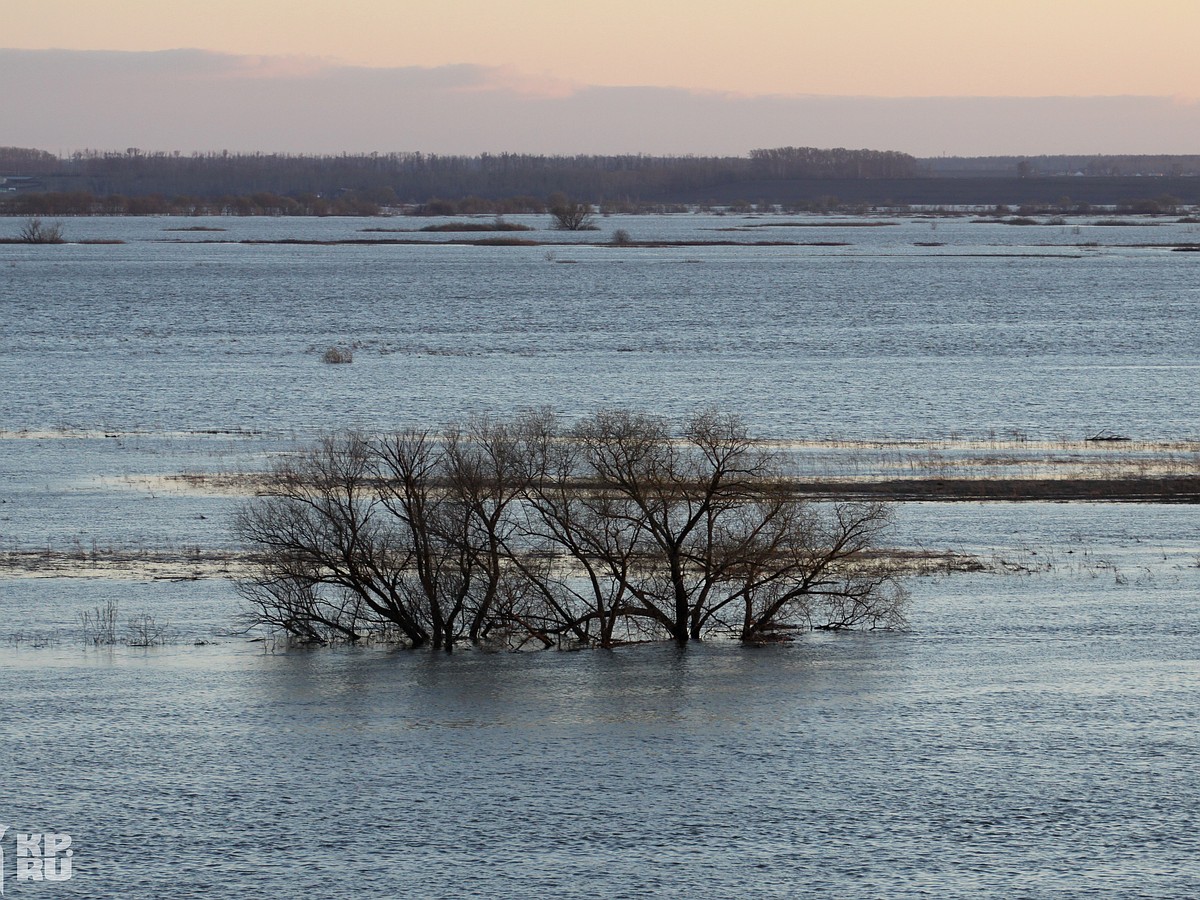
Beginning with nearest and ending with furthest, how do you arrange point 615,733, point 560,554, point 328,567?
point 615,733 → point 328,567 → point 560,554

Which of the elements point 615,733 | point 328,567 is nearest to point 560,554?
point 328,567

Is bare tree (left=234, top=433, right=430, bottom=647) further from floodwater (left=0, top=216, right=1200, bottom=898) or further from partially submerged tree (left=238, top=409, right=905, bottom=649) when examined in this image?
floodwater (left=0, top=216, right=1200, bottom=898)

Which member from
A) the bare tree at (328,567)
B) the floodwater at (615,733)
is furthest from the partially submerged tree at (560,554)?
the floodwater at (615,733)

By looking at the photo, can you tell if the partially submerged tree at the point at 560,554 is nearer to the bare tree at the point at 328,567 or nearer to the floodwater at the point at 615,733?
the bare tree at the point at 328,567

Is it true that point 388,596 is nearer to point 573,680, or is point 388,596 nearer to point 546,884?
point 573,680

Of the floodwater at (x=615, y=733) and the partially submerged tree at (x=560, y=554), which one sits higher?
the partially submerged tree at (x=560, y=554)

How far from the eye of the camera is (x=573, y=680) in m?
27.2

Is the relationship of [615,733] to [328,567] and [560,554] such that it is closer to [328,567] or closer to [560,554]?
[560,554]

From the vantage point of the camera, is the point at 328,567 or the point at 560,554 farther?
the point at 560,554

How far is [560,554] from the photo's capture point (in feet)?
104

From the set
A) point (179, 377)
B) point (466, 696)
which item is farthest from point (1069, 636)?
point (179, 377)

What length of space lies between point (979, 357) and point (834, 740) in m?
63.9

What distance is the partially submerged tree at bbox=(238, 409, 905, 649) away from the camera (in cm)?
2989

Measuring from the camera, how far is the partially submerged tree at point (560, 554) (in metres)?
29.9
